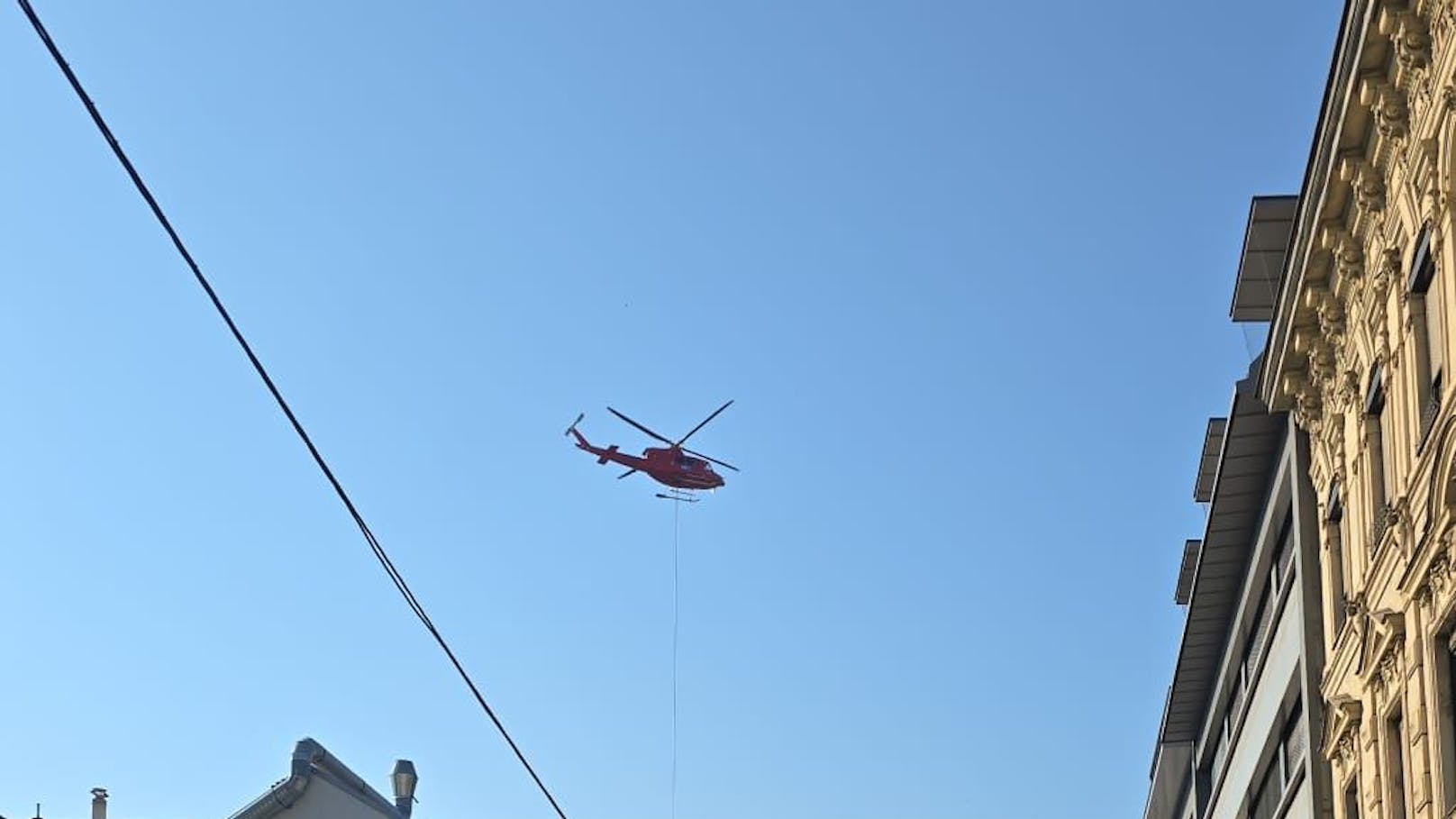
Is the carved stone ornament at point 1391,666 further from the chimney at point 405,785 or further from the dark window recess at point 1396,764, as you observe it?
the chimney at point 405,785

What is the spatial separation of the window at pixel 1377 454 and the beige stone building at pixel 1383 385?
0.08ft

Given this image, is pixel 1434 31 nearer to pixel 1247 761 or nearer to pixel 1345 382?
pixel 1345 382

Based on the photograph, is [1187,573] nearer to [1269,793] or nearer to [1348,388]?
[1269,793]

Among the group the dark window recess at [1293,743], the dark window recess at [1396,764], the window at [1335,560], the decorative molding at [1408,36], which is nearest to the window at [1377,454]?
the dark window recess at [1396,764]

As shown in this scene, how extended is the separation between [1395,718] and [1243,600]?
15534mm

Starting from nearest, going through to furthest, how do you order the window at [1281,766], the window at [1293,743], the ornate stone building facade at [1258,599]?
the ornate stone building facade at [1258,599] < the window at [1293,743] < the window at [1281,766]

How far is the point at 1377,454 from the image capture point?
26.9 metres

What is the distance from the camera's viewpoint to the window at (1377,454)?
26.3 m

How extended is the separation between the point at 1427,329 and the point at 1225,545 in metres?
17.1

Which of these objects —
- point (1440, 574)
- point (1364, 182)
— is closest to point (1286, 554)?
point (1364, 182)

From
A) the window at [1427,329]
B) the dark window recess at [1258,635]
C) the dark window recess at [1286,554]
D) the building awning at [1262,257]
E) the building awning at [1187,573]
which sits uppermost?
the building awning at [1187,573]

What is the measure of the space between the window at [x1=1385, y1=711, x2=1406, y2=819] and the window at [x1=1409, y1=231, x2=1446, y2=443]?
3574 millimetres

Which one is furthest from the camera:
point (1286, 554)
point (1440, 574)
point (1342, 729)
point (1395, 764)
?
point (1286, 554)

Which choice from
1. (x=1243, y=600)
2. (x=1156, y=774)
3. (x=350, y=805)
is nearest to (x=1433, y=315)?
(x=1243, y=600)
